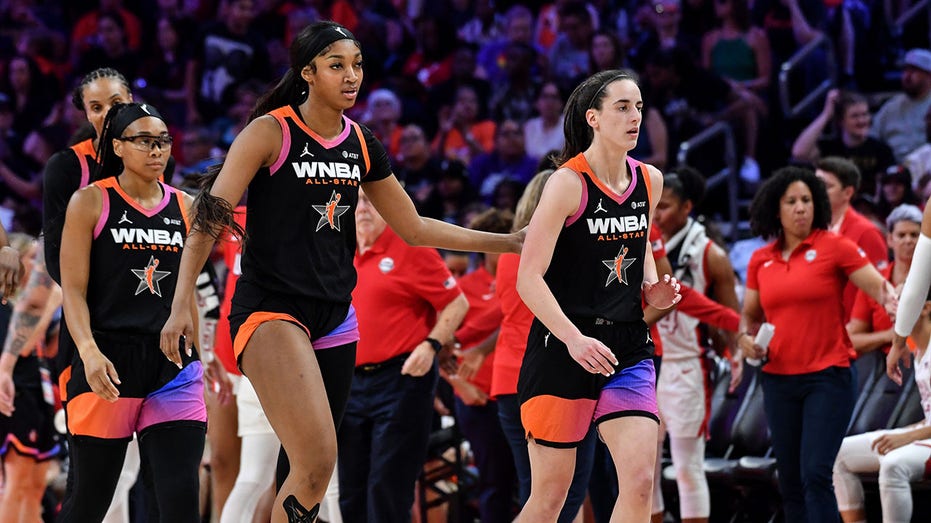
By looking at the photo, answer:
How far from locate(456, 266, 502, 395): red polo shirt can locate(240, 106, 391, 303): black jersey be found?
8.22 ft

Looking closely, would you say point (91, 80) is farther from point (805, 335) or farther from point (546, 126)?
point (546, 126)

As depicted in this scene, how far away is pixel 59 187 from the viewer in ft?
18.9

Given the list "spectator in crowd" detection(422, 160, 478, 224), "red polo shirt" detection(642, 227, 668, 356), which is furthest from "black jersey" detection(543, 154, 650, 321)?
"spectator in crowd" detection(422, 160, 478, 224)

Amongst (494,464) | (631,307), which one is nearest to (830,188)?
(494,464)

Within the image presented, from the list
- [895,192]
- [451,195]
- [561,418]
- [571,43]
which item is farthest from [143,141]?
[571,43]

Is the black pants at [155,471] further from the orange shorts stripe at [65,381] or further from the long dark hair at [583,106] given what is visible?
the long dark hair at [583,106]

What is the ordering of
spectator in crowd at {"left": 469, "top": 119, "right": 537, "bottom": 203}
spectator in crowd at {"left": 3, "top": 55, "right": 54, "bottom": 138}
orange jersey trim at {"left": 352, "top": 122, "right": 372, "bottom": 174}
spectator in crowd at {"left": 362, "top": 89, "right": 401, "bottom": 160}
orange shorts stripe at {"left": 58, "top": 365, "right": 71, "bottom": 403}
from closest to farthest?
orange jersey trim at {"left": 352, "top": 122, "right": 372, "bottom": 174} < orange shorts stripe at {"left": 58, "top": 365, "right": 71, "bottom": 403} < spectator in crowd at {"left": 469, "top": 119, "right": 537, "bottom": 203} < spectator in crowd at {"left": 362, "top": 89, "right": 401, "bottom": 160} < spectator in crowd at {"left": 3, "top": 55, "right": 54, "bottom": 138}

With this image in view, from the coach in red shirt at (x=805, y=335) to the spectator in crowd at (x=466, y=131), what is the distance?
5.15 m

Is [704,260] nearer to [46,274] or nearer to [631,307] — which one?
[631,307]

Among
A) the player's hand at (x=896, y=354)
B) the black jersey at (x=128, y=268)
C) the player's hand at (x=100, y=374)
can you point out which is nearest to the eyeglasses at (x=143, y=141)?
the black jersey at (x=128, y=268)

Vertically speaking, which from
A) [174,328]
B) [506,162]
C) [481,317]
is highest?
[506,162]

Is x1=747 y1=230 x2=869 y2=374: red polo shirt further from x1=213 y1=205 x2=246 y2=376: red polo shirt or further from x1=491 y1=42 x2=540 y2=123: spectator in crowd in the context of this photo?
x1=491 y1=42 x2=540 y2=123: spectator in crowd

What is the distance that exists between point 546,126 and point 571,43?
1070 mm

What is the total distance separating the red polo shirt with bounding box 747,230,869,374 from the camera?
255 inches
